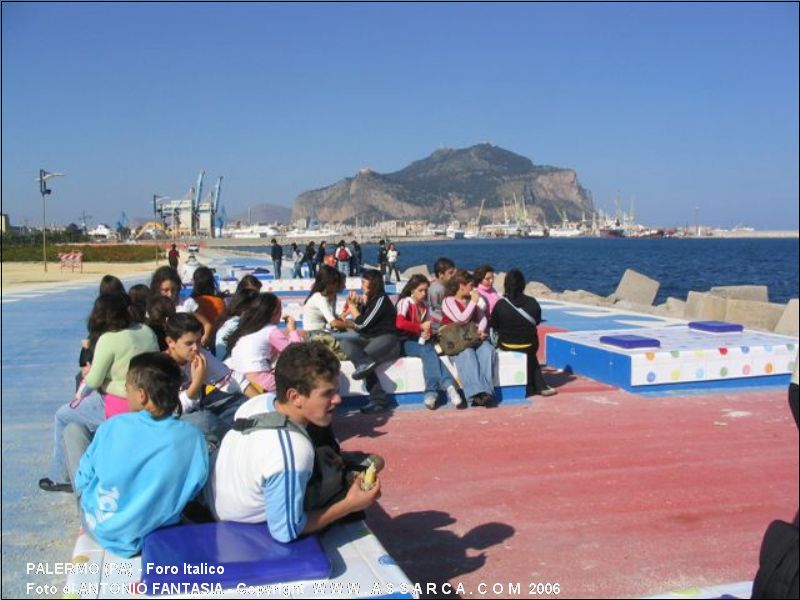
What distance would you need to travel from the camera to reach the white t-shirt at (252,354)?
597 centimetres

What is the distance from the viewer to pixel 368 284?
747cm

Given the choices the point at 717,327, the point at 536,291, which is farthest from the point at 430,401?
the point at 536,291

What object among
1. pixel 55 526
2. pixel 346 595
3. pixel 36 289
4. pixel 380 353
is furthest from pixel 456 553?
pixel 36 289

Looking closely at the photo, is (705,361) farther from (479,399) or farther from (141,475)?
(141,475)

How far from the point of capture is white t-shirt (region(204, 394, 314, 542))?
3027 millimetres

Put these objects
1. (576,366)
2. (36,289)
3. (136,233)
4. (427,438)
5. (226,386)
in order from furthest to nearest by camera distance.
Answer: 1. (136,233)
2. (36,289)
3. (576,366)
4. (427,438)
5. (226,386)

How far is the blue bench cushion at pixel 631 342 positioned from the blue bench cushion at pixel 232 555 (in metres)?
6.07

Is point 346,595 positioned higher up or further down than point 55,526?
higher up

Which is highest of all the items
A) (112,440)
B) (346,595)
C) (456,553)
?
(112,440)

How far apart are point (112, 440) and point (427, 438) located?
3577 mm

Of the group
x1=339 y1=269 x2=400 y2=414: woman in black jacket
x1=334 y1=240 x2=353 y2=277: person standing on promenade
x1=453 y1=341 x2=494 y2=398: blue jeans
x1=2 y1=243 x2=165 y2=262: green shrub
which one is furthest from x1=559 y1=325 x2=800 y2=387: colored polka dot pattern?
x1=2 y1=243 x2=165 y2=262: green shrub

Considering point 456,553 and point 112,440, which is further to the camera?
point 456,553

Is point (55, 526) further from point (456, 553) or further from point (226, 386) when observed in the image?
point (456, 553)

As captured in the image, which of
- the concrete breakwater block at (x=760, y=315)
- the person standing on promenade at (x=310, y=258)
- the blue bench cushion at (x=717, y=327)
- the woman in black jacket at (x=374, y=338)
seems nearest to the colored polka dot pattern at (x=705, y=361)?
the blue bench cushion at (x=717, y=327)
